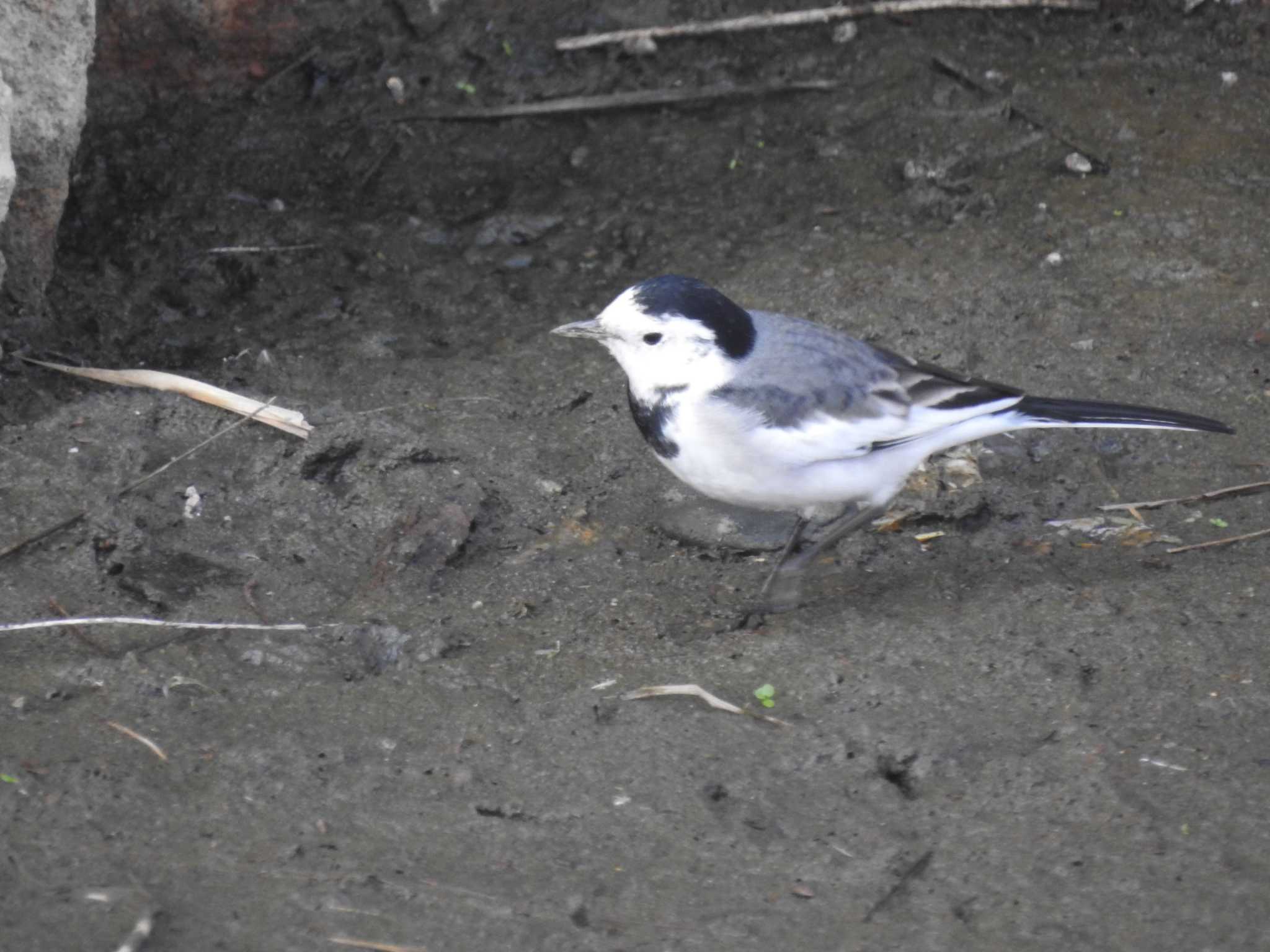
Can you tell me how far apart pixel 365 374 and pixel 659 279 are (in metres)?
1.42

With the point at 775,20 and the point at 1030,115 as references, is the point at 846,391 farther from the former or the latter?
the point at 775,20

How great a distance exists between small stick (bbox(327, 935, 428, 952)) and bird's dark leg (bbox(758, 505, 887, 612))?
66.3 inches

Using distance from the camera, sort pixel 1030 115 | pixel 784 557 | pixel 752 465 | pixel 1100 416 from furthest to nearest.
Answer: pixel 1030 115 < pixel 784 557 < pixel 1100 416 < pixel 752 465

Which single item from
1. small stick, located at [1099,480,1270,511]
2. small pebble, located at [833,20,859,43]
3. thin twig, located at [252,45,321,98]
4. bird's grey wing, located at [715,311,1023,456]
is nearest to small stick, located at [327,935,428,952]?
bird's grey wing, located at [715,311,1023,456]

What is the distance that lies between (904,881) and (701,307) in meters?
1.74

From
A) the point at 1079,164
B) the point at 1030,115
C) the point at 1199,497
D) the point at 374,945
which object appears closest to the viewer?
the point at 374,945

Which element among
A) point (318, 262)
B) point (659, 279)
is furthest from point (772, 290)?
point (318, 262)

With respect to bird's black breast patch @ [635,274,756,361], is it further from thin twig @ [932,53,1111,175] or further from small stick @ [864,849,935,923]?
thin twig @ [932,53,1111,175]

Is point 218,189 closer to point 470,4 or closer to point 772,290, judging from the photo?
point 470,4

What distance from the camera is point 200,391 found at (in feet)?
15.9

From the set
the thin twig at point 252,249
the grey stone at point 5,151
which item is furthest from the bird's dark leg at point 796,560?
the grey stone at point 5,151

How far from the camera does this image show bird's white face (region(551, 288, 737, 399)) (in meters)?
4.12

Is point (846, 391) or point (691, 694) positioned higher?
point (846, 391)

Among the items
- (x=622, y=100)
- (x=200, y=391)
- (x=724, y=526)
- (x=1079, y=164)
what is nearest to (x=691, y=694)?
(x=724, y=526)
